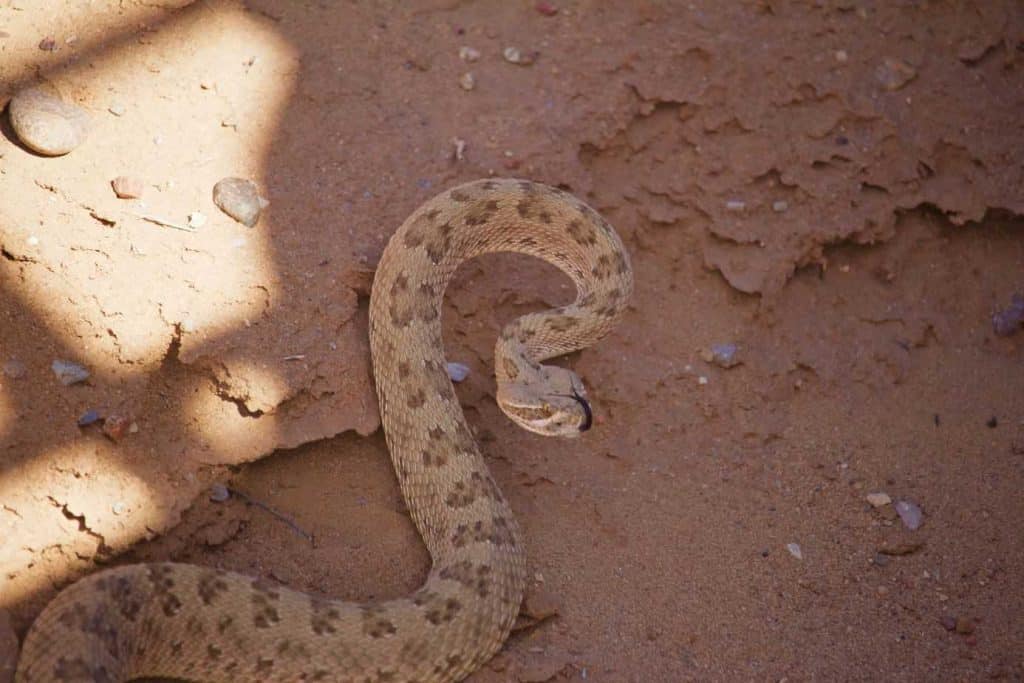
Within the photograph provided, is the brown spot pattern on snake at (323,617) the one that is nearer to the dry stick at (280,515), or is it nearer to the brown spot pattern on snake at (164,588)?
the dry stick at (280,515)

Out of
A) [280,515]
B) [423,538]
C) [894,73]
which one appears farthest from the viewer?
[894,73]

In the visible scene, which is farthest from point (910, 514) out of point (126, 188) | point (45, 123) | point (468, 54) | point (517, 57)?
point (45, 123)

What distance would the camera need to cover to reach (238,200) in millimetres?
4914

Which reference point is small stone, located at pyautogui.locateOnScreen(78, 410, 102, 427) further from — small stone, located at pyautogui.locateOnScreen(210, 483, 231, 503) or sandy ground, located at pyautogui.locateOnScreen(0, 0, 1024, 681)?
small stone, located at pyautogui.locateOnScreen(210, 483, 231, 503)

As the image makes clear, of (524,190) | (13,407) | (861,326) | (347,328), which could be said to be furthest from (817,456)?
(13,407)

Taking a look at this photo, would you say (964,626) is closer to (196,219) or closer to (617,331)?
(617,331)

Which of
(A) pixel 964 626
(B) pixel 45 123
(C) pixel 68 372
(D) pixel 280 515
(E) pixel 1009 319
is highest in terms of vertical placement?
(B) pixel 45 123

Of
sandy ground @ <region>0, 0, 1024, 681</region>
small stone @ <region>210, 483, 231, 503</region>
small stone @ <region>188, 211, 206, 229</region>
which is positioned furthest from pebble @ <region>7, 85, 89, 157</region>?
small stone @ <region>210, 483, 231, 503</region>

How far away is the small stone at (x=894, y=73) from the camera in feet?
20.5

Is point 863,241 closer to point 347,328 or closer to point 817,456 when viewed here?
point 817,456

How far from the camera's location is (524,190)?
5398 millimetres

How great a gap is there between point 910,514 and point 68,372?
4222mm

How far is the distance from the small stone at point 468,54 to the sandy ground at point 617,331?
10cm

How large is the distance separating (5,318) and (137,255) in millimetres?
643
